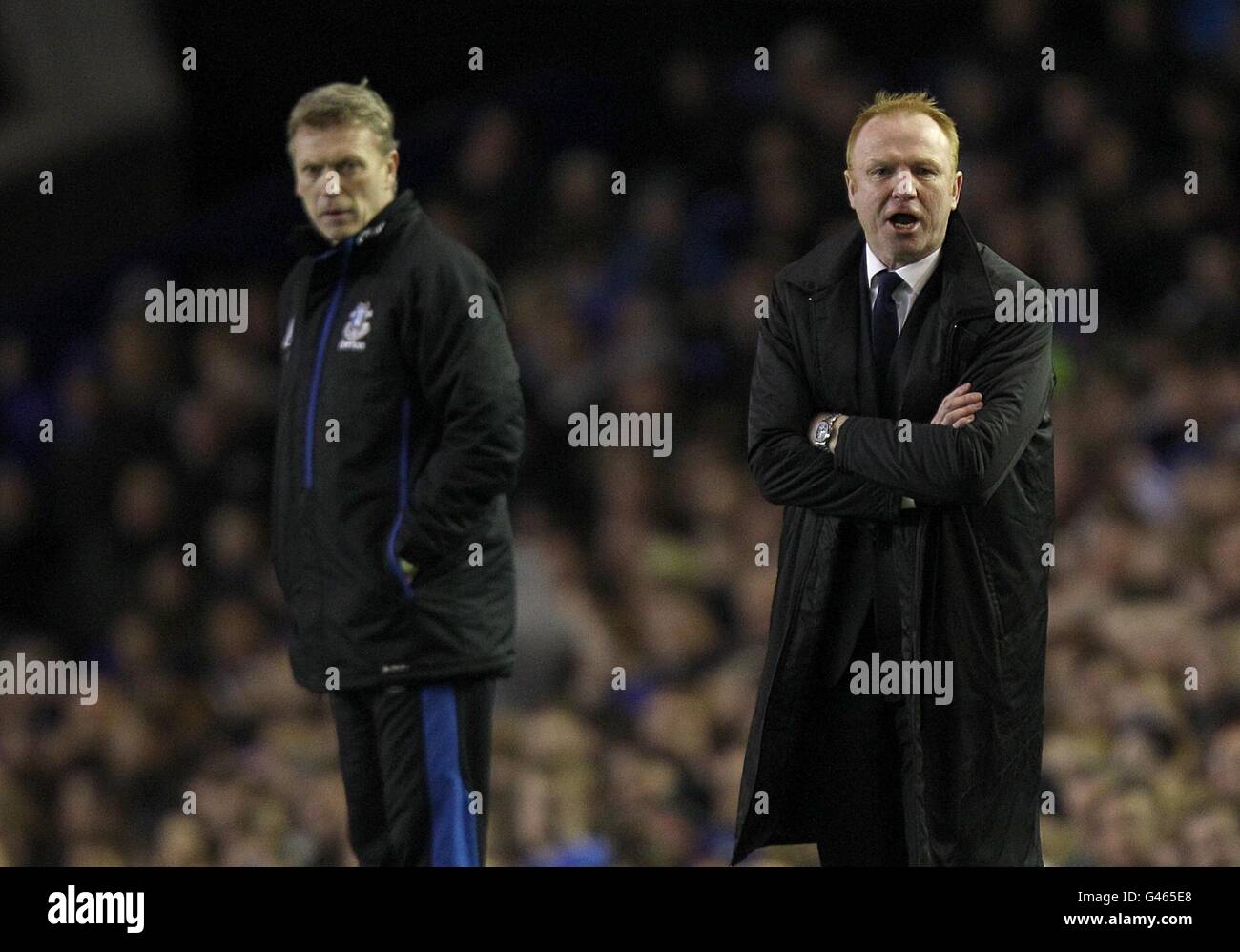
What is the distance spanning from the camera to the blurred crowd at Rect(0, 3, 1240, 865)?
4.94 meters

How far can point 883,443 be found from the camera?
11.0 feet

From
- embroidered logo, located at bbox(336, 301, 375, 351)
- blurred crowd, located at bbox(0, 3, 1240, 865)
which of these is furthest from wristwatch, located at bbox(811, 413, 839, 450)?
blurred crowd, located at bbox(0, 3, 1240, 865)

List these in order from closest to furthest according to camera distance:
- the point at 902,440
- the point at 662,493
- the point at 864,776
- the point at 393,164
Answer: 1. the point at 902,440
2. the point at 864,776
3. the point at 393,164
4. the point at 662,493

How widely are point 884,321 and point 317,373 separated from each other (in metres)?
1.11

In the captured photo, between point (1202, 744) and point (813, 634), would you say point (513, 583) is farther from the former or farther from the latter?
point (1202, 744)

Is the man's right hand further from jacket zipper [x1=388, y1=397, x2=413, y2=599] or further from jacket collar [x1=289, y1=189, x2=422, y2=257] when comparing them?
jacket collar [x1=289, y1=189, x2=422, y2=257]

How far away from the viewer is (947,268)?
3.44 metres

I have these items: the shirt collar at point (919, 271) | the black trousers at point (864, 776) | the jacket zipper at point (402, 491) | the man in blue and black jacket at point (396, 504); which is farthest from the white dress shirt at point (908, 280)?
the jacket zipper at point (402, 491)

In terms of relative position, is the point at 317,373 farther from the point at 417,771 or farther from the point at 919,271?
the point at 919,271

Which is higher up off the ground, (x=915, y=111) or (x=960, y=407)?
(x=915, y=111)

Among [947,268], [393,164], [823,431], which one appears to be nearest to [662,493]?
[393,164]

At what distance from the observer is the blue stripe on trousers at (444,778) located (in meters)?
3.79
